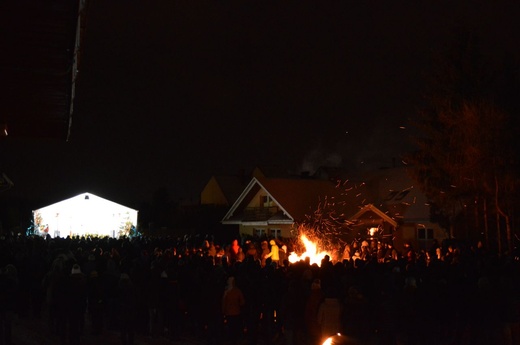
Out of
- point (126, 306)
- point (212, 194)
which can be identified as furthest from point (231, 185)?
point (126, 306)

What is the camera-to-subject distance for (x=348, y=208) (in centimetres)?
4269

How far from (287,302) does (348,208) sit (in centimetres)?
3183

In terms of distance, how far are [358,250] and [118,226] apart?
1038 inches

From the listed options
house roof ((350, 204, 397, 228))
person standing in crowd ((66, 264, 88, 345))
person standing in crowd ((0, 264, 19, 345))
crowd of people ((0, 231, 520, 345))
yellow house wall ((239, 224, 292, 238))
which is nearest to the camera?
crowd of people ((0, 231, 520, 345))

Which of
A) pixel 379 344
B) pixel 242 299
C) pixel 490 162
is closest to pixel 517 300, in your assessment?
pixel 379 344

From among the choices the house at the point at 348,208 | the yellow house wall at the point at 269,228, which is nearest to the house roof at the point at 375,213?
the house at the point at 348,208

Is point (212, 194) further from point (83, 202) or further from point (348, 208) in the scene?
point (348, 208)

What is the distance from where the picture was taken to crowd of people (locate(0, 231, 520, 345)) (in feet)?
35.8

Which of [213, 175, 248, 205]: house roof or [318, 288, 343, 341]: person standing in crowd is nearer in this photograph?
[318, 288, 343, 341]: person standing in crowd

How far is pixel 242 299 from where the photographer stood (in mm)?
12078

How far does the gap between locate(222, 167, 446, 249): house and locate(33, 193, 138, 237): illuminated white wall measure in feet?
27.0

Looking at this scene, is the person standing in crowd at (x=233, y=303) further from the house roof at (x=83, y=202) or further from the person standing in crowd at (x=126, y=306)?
the house roof at (x=83, y=202)

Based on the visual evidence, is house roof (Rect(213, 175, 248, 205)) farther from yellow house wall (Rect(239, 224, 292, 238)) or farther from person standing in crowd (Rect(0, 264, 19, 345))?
person standing in crowd (Rect(0, 264, 19, 345))

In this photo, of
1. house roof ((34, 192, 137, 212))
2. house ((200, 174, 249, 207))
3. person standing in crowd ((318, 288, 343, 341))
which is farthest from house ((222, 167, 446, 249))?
person standing in crowd ((318, 288, 343, 341))
